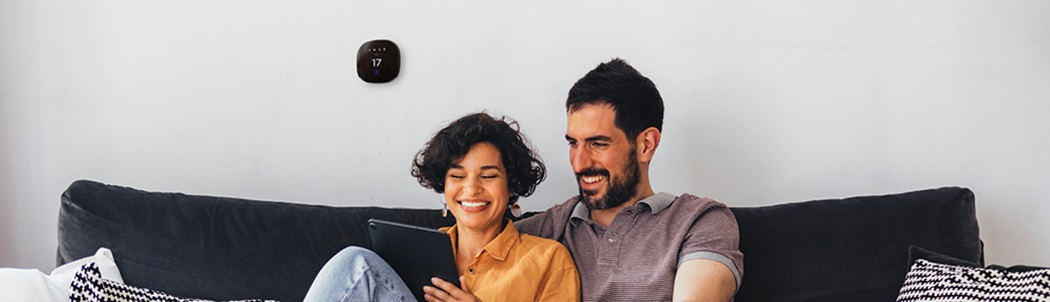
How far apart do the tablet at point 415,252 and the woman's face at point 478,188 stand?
0.11 meters

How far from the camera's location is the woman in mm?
2000

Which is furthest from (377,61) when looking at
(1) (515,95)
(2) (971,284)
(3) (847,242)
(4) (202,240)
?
(2) (971,284)

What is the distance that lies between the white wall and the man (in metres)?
0.31

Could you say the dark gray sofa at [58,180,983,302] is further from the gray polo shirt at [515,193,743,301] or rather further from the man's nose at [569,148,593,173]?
the man's nose at [569,148,593,173]

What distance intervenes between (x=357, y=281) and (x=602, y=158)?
0.56 meters

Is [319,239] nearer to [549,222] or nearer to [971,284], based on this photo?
[549,222]

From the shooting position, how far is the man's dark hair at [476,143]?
2.06 meters

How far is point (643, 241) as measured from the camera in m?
2.09

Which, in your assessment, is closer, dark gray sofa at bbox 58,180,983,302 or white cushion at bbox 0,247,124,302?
white cushion at bbox 0,247,124,302

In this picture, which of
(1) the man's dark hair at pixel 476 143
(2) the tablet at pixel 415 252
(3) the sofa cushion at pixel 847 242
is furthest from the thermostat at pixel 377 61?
(3) the sofa cushion at pixel 847 242

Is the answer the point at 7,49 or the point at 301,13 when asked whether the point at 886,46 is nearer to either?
the point at 301,13

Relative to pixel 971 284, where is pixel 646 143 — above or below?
above

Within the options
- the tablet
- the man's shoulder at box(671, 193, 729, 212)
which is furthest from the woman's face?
the man's shoulder at box(671, 193, 729, 212)

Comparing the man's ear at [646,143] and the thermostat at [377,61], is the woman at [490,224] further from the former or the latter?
the thermostat at [377,61]
